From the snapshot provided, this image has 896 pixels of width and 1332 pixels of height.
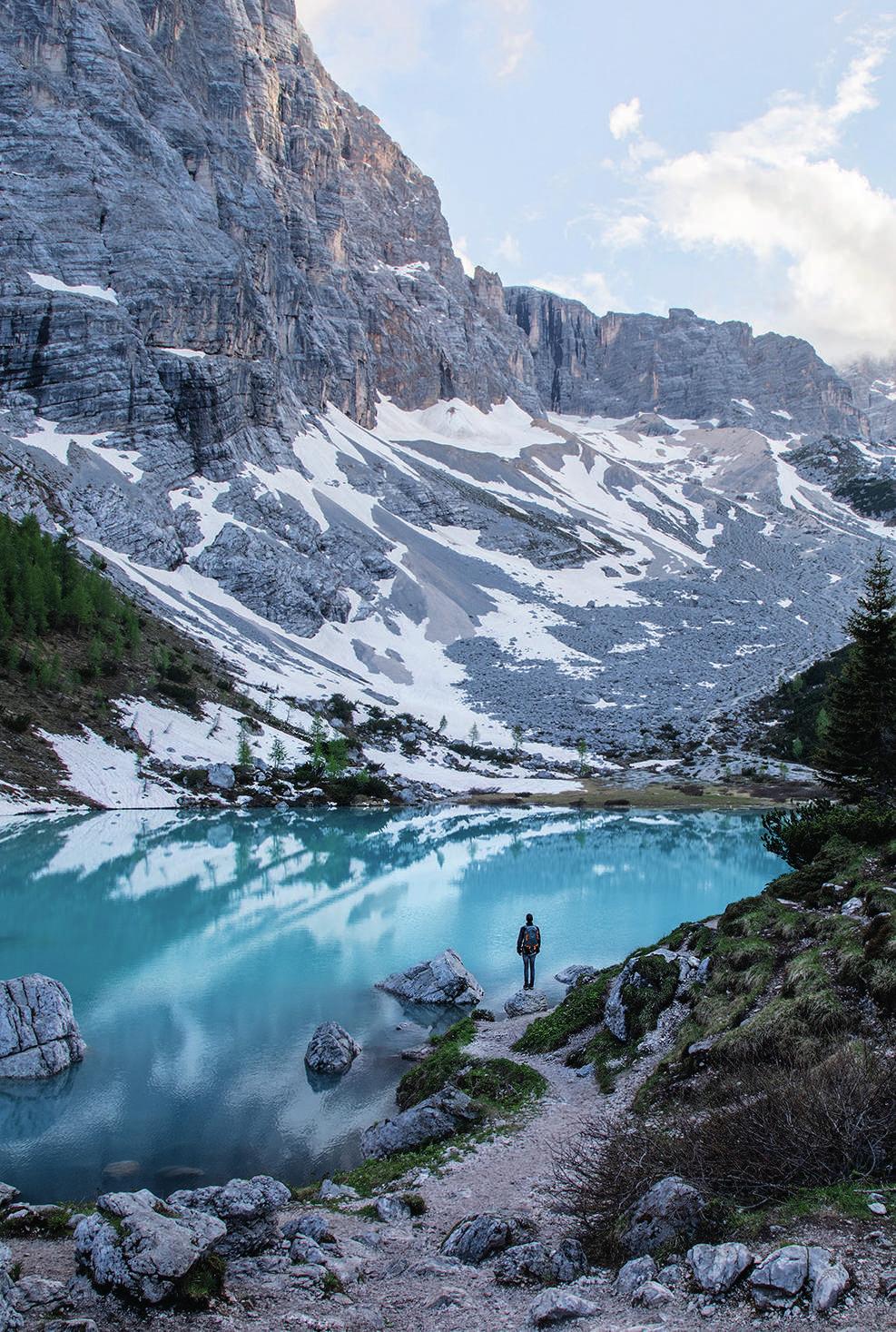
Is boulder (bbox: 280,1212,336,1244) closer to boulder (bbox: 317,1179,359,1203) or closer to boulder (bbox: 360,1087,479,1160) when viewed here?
boulder (bbox: 317,1179,359,1203)

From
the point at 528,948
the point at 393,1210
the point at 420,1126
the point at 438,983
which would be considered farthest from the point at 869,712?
the point at 393,1210

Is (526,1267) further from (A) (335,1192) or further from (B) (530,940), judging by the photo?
(B) (530,940)

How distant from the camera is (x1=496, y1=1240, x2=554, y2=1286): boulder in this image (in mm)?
7898

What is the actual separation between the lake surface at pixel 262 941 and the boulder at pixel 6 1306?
5556 millimetres

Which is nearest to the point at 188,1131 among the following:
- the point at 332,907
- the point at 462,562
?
the point at 332,907

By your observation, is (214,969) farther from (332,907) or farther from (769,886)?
(769,886)

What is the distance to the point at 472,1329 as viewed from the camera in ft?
23.4

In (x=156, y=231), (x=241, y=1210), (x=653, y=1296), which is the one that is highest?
(x=156, y=231)

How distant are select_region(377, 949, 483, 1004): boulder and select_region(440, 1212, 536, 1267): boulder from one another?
13022 millimetres

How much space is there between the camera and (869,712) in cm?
3047

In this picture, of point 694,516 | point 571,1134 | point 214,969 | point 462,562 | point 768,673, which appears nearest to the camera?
point 571,1134

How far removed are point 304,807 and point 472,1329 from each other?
58.9m

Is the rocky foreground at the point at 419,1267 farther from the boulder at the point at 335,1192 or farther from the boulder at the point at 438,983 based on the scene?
the boulder at the point at 438,983

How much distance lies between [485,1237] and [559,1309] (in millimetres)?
2095
